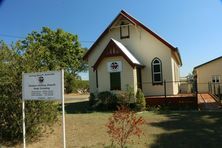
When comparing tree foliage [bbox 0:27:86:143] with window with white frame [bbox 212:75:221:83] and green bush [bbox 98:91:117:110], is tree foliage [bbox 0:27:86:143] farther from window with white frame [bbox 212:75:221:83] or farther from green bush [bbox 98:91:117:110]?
window with white frame [bbox 212:75:221:83]

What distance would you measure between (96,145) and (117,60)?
12547 mm

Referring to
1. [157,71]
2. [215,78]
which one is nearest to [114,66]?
Result: [157,71]

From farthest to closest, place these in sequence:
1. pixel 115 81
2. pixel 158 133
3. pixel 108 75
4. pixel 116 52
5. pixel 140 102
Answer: pixel 108 75 < pixel 115 81 < pixel 116 52 < pixel 140 102 < pixel 158 133

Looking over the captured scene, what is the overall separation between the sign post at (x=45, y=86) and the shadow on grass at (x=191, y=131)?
390 cm

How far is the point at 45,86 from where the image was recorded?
10352 millimetres

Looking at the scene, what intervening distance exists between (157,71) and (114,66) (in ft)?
12.5

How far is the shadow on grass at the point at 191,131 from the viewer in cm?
1206

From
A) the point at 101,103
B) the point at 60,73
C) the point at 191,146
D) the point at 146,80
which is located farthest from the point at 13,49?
the point at 146,80

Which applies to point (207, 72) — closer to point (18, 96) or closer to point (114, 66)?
point (114, 66)

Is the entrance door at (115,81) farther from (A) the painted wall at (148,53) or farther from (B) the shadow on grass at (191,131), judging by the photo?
(B) the shadow on grass at (191,131)

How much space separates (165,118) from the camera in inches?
688

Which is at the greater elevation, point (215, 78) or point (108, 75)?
point (215, 78)

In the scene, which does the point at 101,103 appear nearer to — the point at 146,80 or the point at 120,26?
the point at 146,80

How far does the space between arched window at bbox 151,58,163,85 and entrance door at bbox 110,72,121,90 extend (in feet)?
10.9
